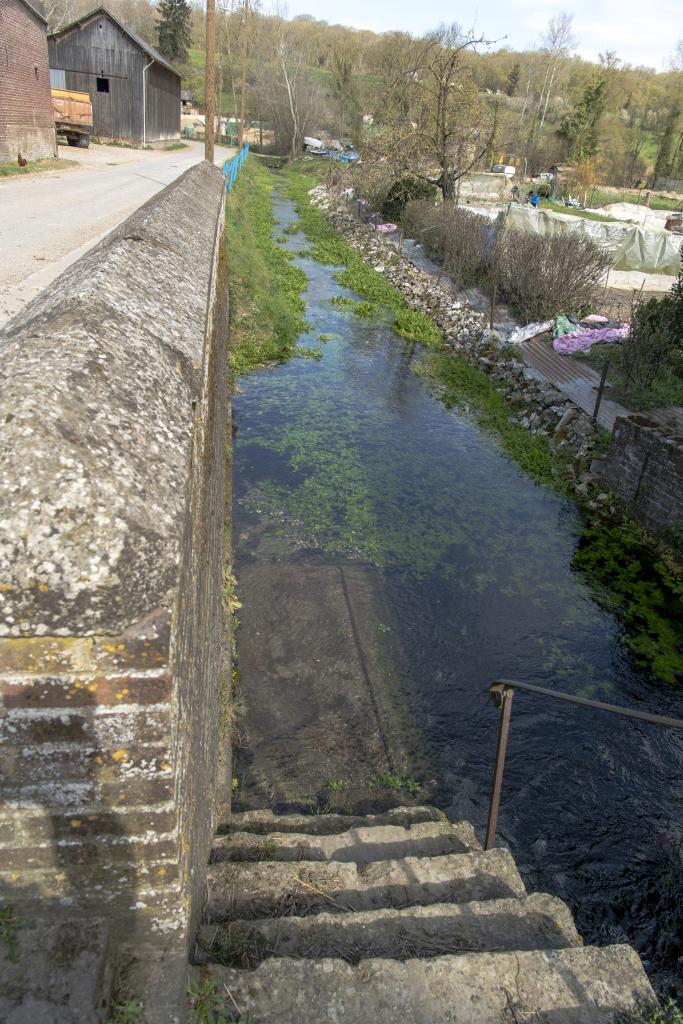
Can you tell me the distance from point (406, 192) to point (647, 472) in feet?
72.5

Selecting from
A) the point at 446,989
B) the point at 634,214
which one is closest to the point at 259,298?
the point at 446,989

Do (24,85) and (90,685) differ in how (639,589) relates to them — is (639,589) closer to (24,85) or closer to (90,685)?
(90,685)

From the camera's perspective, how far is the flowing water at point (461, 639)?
4.64 metres

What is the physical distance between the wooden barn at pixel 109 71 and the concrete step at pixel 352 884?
42878mm

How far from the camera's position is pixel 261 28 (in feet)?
226

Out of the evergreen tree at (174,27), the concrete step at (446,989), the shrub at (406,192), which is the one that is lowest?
the concrete step at (446,989)

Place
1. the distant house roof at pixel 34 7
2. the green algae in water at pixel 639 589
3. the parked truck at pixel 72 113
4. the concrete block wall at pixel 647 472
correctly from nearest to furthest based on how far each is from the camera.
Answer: the green algae in water at pixel 639 589 → the concrete block wall at pixel 647 472 → the distant house roof at pixel 34 7 → the parked truck at pixel 72 113

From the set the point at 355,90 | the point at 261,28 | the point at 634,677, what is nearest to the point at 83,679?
the point at 634,677

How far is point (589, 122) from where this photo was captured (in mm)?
49219

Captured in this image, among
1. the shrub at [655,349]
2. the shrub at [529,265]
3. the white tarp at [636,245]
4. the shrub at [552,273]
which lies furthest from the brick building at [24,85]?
the shrub at [655,349]

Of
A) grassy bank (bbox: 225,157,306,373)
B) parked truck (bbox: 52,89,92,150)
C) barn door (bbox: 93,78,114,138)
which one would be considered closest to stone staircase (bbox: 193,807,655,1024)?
grassy bank (bbox: 225,157,306,373)

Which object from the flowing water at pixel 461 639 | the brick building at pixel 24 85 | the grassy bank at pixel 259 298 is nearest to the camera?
the flowing water at pixel 461 639

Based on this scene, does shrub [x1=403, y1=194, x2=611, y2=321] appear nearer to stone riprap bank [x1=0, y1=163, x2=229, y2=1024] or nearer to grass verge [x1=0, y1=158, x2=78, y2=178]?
grass verge [x1=0, y1=158, x2=78, y2=178]

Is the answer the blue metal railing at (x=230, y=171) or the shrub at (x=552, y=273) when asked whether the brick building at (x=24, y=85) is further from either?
the shrub at (x=552, y=273)
